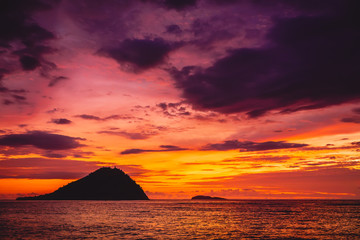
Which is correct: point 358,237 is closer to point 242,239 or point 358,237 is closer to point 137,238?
point 242,239

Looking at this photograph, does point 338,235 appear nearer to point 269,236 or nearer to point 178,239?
point 269,236

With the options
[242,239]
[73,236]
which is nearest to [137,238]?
[73,236]

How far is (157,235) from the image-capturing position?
52.9 meters

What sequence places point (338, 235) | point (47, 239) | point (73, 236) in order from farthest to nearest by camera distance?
point (338, 235)
point (73, 236)
point (47, 239)

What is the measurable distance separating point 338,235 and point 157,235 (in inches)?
1306

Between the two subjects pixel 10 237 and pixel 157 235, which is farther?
pixel 157 235

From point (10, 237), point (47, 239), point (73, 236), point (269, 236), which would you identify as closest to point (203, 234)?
point (269, 236)

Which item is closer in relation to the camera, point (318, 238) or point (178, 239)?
point (178, 239)

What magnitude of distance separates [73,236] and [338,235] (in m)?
47.5

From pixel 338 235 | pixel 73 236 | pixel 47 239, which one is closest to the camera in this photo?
pixel 47 239

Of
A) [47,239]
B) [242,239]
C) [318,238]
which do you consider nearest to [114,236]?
[47,239]

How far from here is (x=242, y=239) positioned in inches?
1909

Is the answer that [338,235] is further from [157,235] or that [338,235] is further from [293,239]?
[157,235]

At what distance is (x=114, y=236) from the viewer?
51.0 meters
